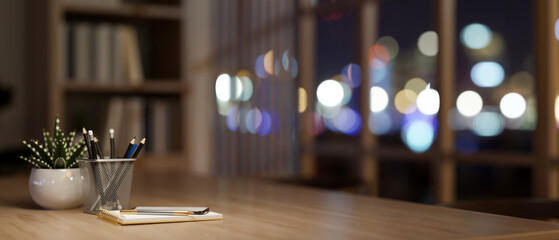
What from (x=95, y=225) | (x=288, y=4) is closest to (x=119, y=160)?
(x=95, y=225)

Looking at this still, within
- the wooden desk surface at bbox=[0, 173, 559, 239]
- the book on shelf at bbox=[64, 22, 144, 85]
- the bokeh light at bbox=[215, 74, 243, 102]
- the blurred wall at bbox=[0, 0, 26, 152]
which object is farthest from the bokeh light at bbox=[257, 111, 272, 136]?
the wooden desk surface at bbox=[0, 173, 559, 239]

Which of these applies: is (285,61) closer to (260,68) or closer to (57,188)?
(260,68)

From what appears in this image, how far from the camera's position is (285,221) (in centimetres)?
129

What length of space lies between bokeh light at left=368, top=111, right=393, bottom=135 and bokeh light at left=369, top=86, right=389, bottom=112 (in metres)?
0.03

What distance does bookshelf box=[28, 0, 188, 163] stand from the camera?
368 centimetres

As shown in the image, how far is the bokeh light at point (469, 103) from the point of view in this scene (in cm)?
288

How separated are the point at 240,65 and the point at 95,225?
9.85 ft

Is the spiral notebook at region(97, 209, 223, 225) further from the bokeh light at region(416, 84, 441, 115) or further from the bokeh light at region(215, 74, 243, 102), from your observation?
the bokeh light at region(215, 74, 243, 102)

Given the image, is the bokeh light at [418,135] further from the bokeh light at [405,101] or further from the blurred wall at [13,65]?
the blurred wall at [13,65]

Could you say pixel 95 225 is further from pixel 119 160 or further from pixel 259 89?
pixel 259 89

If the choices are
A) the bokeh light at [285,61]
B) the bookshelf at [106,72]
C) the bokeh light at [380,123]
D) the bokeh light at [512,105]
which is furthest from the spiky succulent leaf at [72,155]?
the bokeh light at [285,61]

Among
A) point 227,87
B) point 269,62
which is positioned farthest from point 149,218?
point 227,87

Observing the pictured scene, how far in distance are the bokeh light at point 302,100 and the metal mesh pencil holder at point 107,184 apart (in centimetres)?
242

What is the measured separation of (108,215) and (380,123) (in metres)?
2.20
